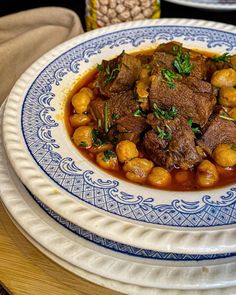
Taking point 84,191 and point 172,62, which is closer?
point 84,191

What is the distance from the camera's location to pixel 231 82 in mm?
2543

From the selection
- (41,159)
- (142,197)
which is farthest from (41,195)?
(142,197)

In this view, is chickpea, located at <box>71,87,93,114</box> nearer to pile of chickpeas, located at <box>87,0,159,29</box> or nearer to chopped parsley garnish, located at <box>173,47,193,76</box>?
chopped parsley garnish, located at <box>173,47,193,76</box>

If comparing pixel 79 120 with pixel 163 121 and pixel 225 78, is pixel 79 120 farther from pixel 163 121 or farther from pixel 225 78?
pixel 225 78

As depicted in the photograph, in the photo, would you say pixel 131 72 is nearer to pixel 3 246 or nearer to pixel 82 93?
pixel 82 93

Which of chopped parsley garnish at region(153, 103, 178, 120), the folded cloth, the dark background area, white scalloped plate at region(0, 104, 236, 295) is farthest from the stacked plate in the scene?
the dark background area

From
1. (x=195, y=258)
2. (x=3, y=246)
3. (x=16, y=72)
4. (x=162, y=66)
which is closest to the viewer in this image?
(x=195, y=258)

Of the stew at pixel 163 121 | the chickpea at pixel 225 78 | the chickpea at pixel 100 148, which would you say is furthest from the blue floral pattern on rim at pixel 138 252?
the chickpea at pixel 225 78

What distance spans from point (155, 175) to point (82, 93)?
2.25 feet

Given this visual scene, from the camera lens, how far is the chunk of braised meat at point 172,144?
7.57ft

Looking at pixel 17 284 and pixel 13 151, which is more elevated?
pixel 13 151

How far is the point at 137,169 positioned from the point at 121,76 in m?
0.54

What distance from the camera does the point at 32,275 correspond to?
2121 millimetres

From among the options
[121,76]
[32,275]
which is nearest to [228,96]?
[121,76]
